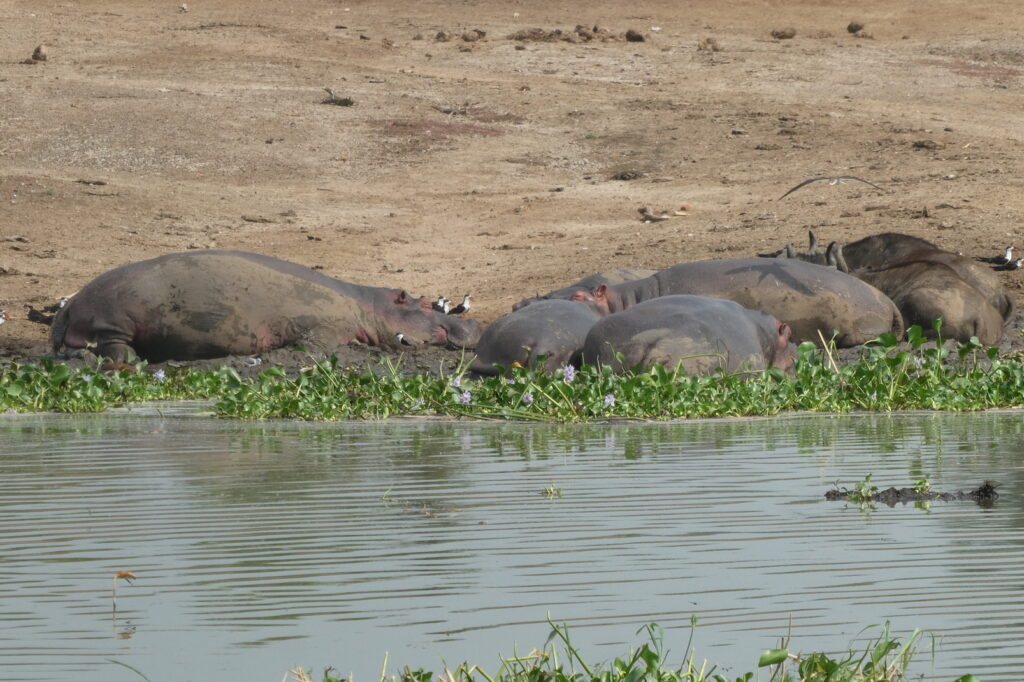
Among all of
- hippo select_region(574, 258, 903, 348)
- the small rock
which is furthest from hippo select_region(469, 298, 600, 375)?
the small rock

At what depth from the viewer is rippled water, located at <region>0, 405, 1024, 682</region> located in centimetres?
359

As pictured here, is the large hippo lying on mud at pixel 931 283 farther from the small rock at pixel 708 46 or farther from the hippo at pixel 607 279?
the small rock at pixel 708 46

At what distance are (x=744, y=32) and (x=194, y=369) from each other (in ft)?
55.3

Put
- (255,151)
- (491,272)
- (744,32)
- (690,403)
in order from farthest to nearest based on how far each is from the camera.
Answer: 1. (744,32)
2. (255,151)
3. (491,272)
4. (690,403)

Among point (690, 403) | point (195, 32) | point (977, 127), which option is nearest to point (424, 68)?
point (195, 32)

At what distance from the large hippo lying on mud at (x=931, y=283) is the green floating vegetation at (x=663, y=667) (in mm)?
7987

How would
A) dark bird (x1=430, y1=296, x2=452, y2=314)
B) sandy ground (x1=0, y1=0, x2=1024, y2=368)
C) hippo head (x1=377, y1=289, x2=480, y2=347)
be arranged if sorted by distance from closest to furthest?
1. hippo head (x1=377, y1=289, x2=480, y2=347)
2. dark bird (x1=430, y1=296, x2=452, y2=314)
3. sandy ground (x1=0, y1=0, x2=1024, y2=368)

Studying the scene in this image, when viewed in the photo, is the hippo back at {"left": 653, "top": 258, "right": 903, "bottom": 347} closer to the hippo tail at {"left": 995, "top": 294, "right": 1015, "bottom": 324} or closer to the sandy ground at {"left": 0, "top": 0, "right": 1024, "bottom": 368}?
the hippo tail at {"left": 995, "top": 294, "right": 1015, "bottom": 324}

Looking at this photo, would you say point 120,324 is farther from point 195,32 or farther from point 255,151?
point 195,32

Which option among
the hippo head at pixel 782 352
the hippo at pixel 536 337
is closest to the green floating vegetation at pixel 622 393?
the hippo head at pixel 782 352

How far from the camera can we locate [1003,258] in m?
13.1

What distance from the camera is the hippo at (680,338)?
880 centimetres

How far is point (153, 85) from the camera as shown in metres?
21.3

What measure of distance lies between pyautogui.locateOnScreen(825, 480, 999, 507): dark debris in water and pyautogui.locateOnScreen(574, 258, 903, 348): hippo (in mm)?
5676
